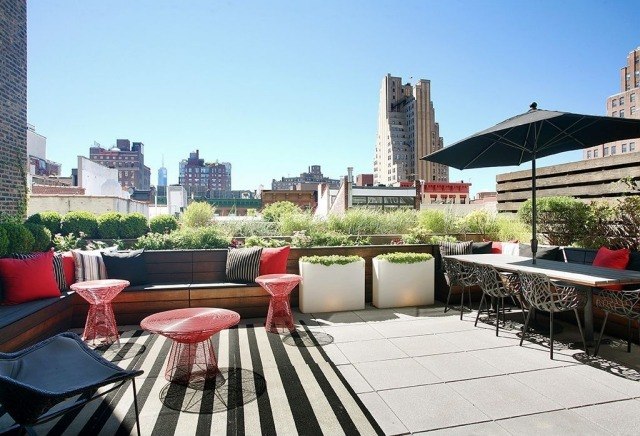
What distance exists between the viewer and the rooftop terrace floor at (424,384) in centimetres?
217

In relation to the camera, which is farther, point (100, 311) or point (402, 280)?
point (402, 280)

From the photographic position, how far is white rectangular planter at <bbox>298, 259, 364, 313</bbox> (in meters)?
4.86

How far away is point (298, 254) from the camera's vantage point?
17.2 feet

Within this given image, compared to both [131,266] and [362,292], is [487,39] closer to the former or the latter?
[362,292]

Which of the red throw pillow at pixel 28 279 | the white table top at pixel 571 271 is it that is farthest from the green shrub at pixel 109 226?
the white table top at pixel 571 271

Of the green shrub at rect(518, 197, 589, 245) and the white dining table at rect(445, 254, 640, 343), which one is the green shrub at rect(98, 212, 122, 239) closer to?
the white dining table at rect(445, 254, 640, 343)

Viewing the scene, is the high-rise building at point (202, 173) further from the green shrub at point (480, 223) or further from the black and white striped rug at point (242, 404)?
the black and white striped rug at point (242, 404)

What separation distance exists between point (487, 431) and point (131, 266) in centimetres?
405

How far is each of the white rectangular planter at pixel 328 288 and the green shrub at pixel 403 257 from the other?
0.47m

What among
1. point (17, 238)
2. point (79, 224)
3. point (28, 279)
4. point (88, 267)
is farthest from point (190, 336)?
point (79, 224)

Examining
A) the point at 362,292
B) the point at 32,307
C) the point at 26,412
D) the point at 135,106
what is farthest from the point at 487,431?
the point at 135,106

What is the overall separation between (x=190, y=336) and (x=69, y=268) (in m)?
2.58

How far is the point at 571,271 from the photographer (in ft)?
11.3

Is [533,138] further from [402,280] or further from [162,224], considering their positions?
[162,224]
